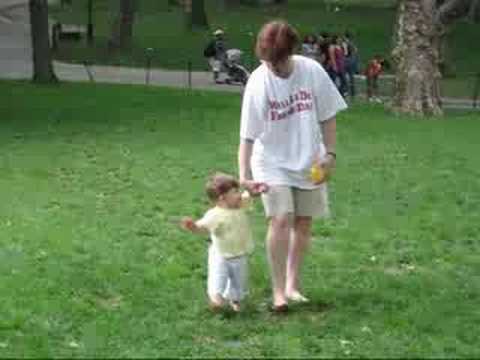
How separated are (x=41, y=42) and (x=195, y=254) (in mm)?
19998

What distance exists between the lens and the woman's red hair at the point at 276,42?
22.4 feet

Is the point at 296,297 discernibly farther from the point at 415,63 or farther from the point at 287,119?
the point at 415,63

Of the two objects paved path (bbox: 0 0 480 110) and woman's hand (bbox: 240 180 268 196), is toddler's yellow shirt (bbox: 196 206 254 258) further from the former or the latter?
paved path (bbox: 0 0 480 110)

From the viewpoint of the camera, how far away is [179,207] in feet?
38.5

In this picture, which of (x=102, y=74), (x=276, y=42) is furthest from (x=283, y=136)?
(x=102, y=74)

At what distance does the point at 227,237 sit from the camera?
283 inches

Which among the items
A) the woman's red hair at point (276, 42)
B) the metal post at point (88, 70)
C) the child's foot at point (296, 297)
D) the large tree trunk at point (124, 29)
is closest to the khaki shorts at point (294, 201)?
the child's foot at point (296, 297)

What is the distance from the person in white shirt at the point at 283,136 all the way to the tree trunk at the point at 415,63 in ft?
56.0

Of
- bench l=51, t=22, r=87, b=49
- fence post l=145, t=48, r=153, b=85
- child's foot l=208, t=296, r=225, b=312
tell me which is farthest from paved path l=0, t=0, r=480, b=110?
child's foot l=208, t=296, r=225, b=312

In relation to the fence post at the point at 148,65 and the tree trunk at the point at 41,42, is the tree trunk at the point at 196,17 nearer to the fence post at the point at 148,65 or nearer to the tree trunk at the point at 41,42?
the fence post at the point at 148,65

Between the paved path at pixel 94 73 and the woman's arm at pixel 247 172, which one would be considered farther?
the paved path at pixel 94 73

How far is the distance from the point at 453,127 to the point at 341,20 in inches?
1141

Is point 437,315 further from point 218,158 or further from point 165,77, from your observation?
point 165,77

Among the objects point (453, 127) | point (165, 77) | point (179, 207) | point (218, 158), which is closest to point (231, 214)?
point (179, 207)
